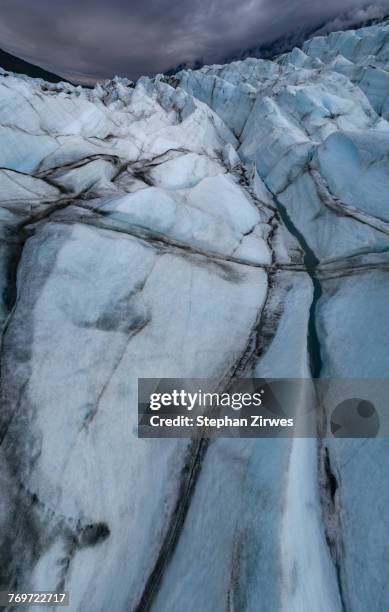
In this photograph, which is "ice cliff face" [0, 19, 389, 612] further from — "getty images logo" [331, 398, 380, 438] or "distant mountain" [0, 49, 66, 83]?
"distant mountain" [0, 49, 66, 83]

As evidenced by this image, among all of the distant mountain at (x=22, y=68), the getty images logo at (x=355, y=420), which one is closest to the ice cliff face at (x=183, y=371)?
the getty images logo at (x=355, y=420)

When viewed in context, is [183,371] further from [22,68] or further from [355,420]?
[22,68]

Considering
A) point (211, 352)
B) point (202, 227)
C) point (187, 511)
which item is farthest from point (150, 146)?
point (187, 511)

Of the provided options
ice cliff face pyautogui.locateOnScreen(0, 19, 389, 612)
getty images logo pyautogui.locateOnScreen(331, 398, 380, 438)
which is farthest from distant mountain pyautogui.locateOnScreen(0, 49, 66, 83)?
getty images logo pyautogui.locateOnScreen(331, 398, 380, 438)

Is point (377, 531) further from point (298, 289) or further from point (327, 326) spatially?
point (298, 289)

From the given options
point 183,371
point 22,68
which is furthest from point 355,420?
point 22,68
